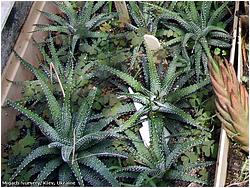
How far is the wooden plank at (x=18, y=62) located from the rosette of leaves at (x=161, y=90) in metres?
0.33

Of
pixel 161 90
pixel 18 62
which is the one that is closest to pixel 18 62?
pixel 18 62

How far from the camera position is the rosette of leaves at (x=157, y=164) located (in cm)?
179

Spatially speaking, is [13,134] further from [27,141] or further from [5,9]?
[5,9]

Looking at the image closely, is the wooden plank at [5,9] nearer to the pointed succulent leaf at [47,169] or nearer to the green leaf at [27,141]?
the green leaf at [27,141]

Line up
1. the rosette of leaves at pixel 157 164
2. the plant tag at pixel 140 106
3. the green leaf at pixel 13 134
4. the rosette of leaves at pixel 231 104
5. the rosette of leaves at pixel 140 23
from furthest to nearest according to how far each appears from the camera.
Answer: the rosette of leaves at pixel 140 23 → the green leaf at pixel 13 134 → the plant tag at pixel 140 106 → the rosette of leaves at pixel 157 164 → the rosette of leaves at pixel 231 104

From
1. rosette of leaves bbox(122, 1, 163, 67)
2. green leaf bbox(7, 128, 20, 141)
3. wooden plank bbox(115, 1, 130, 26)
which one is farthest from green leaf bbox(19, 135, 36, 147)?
wooden plank bbox(115, 1, 130, 26)

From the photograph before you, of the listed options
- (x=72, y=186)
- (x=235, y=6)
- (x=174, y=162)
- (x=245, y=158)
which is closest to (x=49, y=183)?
(x=72, y=186)

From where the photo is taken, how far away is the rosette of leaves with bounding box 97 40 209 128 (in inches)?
Result: 75.9

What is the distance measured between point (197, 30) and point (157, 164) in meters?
0.61

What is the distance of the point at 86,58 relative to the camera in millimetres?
2197

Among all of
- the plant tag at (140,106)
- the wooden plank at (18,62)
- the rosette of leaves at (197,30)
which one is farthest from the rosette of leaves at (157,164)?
the wooden plank at (18,62)

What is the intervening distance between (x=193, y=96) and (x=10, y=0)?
772mm

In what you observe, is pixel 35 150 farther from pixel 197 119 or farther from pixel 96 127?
pixel 197 119

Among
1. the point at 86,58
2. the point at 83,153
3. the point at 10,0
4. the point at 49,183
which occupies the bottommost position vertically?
the point at 49,183
